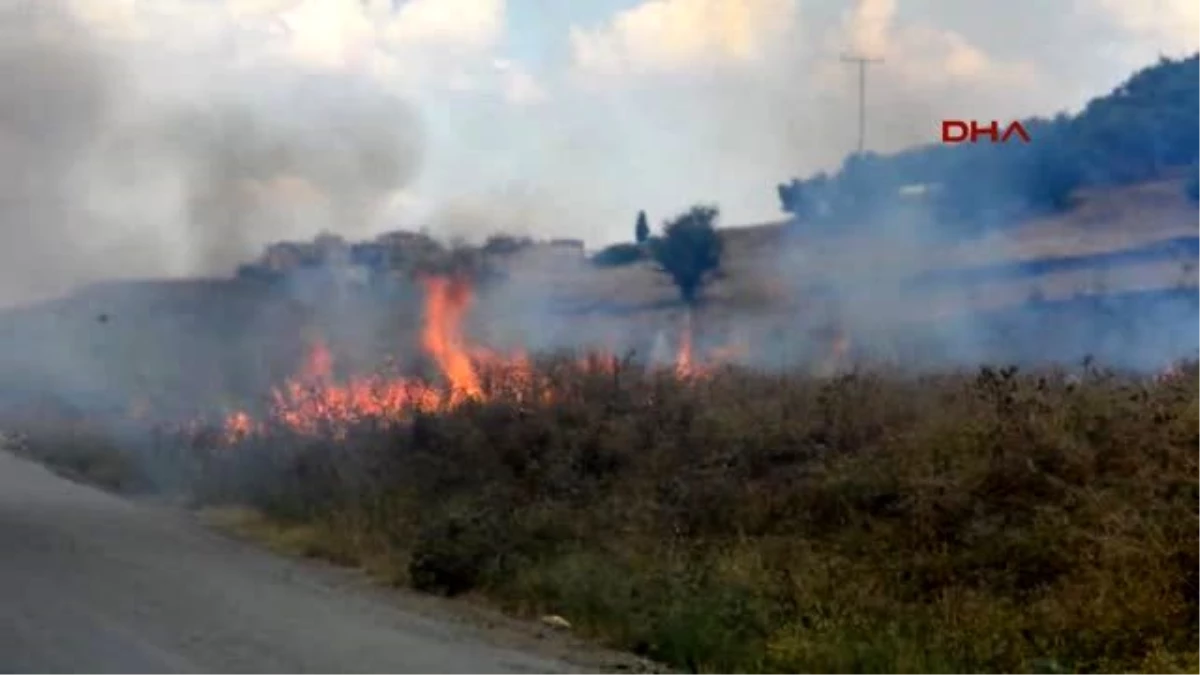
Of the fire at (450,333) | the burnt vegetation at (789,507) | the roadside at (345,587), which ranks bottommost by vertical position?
the roadside at (345,587)

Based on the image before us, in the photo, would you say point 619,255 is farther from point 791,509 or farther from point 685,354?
point 791,509

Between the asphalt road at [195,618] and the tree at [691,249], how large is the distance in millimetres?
28623

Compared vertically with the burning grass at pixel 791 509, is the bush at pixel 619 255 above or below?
above

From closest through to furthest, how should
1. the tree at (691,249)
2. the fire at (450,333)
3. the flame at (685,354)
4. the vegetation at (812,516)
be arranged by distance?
the vegetation at (812,516) → the flame at (685,354) → the fire at (450,333) → the tree at (691,249)

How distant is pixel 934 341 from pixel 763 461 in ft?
56.1

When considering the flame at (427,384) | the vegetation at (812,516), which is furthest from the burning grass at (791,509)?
the flame at (427,384)

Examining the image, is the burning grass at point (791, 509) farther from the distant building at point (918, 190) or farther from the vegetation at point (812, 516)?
the distant building at point (918, 190)

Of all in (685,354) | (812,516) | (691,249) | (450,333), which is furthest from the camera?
(691,249)

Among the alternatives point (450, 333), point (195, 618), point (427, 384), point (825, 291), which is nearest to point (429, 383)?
point (427, 384)

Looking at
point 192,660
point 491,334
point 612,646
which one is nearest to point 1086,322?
point 491,334

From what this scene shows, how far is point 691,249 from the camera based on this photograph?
5084cm

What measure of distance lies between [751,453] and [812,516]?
8.74 feet

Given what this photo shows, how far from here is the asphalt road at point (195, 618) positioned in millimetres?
12562

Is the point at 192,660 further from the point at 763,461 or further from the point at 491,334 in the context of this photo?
the point at 491,334
